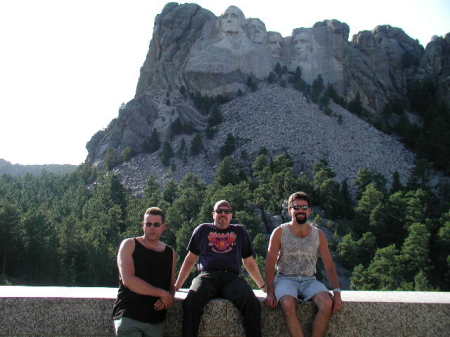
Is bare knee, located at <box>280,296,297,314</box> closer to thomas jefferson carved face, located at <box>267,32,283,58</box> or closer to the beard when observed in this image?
the beard

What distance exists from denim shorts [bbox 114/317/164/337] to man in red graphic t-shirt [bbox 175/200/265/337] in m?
0.29

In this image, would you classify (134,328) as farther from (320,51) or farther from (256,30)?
(256,30)

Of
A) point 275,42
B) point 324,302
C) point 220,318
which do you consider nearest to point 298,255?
point 324,302

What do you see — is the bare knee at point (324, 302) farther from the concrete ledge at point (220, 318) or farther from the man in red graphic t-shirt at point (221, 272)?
the man in red graphic t-shirt at point (221, 272)

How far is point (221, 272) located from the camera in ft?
16.8

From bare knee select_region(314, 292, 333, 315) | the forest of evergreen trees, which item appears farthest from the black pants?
the forest of evergreen trees

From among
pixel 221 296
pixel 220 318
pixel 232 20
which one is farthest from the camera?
pixel 232 20

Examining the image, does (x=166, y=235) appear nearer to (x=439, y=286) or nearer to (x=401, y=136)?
(x=439, y=286)

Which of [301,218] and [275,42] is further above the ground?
[275,42]

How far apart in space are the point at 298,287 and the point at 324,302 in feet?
1.25

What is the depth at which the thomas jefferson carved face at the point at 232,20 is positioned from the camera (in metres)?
74.8

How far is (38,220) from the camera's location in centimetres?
3822

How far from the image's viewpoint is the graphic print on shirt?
524 centimetres

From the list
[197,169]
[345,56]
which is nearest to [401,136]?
[345,56]
